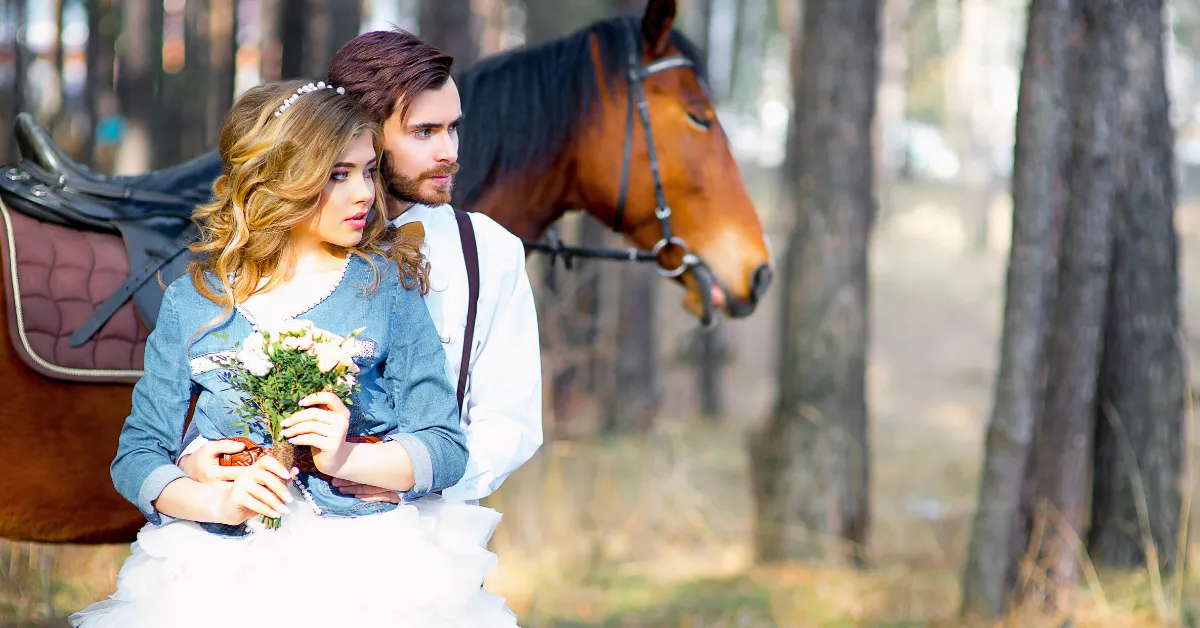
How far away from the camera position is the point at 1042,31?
4457mm

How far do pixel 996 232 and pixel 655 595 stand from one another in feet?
81.1

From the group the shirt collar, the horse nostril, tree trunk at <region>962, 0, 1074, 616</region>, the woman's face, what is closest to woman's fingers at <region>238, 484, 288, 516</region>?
the woman's face

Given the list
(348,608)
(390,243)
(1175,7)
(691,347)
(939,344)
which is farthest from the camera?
(1175,7)

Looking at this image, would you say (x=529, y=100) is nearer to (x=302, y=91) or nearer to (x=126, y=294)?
(x=126, y=294)

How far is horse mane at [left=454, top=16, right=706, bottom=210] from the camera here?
129 inches

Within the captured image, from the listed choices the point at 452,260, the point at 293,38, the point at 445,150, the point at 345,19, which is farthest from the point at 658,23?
the point at 345,19

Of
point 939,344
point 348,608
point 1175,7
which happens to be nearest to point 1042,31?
point 348,608

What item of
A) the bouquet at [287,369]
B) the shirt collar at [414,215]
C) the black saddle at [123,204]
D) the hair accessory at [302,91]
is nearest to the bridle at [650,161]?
the black saddle at [123,204]

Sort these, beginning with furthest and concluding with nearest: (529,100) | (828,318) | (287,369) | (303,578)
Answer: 1. (828,318)
2. (529,100)
3. (303,578)
4. (287,369)

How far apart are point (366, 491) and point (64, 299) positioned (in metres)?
1.31

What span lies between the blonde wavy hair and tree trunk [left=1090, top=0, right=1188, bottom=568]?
13.7 ft

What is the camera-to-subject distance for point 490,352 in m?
2.10

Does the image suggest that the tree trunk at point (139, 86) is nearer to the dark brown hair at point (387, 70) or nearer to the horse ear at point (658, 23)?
the horse ear at point (658, 23)

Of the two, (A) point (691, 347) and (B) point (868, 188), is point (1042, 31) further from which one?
(A) point (691, 347)
